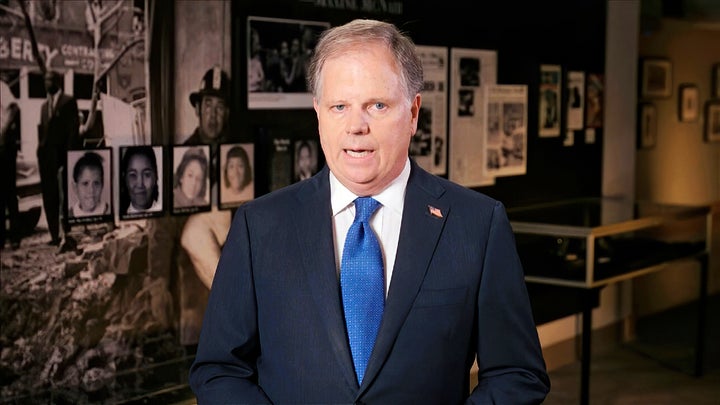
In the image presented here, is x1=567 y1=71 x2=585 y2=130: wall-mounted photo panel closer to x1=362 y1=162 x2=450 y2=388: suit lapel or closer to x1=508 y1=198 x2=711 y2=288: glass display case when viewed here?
x1=508 y1=198 x2=711 y2=288: glass display case

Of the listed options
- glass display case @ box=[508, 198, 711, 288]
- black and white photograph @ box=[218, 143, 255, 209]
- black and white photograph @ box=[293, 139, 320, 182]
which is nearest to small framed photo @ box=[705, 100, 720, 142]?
glass display case @ box=[508, 198, 711, 288]

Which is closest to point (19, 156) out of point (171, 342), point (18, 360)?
point (18, 360)

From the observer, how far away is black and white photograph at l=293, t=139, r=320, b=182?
523 cm

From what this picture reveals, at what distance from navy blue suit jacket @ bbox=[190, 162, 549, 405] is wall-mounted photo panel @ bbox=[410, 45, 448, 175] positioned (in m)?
3.93

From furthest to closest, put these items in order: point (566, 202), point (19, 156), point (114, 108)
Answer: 1. point (566, 202)
2. point (114, 108)
3. point (19, 156)

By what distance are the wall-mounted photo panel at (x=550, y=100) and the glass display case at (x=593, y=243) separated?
498 millimetres

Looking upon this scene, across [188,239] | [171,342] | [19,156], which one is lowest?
[171,342]

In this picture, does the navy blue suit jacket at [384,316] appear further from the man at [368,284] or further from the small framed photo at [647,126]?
the small framed photo at [647,126]

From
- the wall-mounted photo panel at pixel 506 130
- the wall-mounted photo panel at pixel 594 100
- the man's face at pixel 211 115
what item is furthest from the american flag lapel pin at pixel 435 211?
the wall-mounted photo panel at pixel 594 100

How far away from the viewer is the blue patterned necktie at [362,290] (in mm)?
1990

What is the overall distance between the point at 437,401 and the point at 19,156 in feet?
8.07

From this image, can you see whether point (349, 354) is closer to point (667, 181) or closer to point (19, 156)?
point (19, 156)

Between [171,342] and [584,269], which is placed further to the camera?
[584,269]

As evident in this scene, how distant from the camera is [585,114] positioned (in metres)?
7.55
